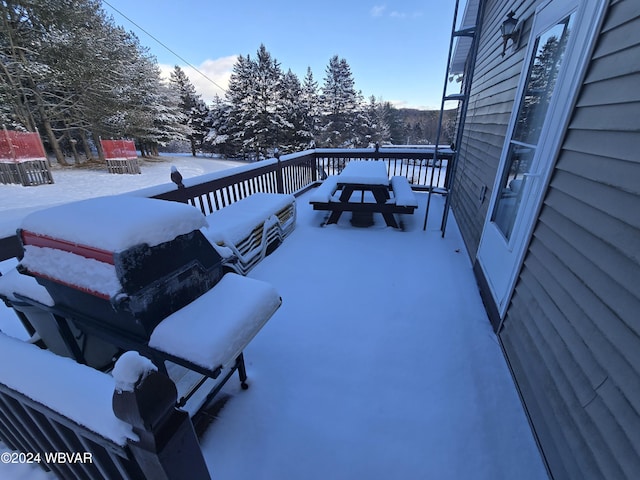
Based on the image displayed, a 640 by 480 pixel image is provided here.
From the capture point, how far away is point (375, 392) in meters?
1.69

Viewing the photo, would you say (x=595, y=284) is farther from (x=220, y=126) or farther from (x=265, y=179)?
(x=220, y=126)

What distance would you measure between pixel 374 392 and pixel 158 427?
1.41 metres

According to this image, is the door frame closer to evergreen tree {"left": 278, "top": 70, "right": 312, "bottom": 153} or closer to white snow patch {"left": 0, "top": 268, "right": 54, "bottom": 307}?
white snow patch {"left": 0, "top": 268, "right": 54, "bottom": 307}

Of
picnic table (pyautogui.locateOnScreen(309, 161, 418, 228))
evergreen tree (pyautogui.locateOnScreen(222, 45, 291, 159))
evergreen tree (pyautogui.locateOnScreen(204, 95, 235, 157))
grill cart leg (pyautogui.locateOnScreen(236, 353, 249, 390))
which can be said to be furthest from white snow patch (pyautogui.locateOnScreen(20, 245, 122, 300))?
evergreen tree (pyautogui.locateOnScreen(204, 95, 235, 157))

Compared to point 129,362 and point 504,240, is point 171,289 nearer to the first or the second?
point 129,362

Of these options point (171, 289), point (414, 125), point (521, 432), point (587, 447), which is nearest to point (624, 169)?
point (587, 447)

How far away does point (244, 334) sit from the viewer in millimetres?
1105

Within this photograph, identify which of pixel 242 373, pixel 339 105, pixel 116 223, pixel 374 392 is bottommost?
pixel 374 392

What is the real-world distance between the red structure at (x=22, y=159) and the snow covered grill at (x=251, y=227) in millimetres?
10231

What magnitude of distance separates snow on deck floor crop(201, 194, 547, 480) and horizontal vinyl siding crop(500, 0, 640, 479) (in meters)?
0.27

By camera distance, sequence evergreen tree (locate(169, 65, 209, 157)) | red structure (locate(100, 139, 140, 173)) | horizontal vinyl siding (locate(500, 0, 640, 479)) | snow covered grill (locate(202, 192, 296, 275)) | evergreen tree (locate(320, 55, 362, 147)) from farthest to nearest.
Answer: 1. evergreen tree (locate(169, 65, 209, 157))
2. evergreen tree (locate(320, 55, 362, 147))
3. red structure (locate(100, 139, 140, 173))
4. snow covered grill (locate(202, 192, 296, 275))
5. horizontal vinyl siding (locate(500, 0, 640, 479))

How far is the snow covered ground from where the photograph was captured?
134 cm

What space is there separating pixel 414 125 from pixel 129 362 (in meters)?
44.7

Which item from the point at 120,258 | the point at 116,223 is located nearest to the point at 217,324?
the point at 120,258
